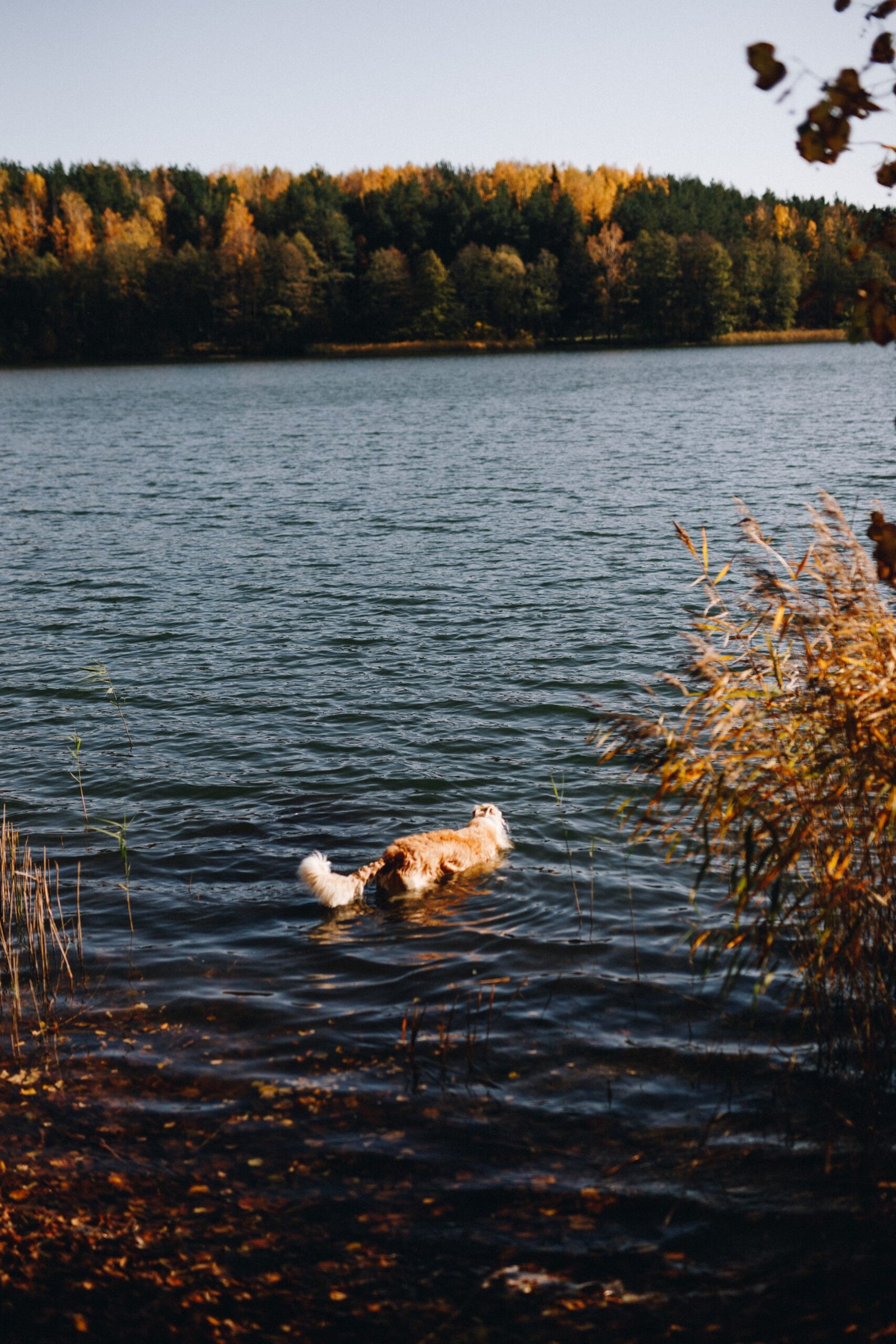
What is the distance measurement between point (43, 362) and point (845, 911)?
129644mm

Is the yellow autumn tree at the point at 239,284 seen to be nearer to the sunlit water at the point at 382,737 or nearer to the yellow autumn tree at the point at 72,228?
the yellow autumn tree at the point at 72,228

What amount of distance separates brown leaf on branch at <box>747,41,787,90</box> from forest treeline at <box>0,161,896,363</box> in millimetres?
116433

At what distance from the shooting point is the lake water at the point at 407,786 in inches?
235

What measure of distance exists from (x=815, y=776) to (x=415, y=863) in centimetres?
391

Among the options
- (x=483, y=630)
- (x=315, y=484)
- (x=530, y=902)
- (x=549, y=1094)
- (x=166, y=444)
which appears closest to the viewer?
(x=549, y=1094)

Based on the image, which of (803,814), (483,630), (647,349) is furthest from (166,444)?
(647,349)

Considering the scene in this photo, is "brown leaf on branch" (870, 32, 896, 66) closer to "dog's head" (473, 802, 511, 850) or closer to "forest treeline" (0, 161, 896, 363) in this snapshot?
"dog's head" (473, 802, 511, 850)

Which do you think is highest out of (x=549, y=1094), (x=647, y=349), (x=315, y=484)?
(x=647, y=349)

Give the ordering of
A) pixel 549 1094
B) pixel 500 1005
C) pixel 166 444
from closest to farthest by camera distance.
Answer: pixel 549 1094
pixel 500 1005
pixel 166 444

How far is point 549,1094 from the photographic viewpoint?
6.01 m

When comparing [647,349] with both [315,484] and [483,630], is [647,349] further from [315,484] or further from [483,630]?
[483,630]

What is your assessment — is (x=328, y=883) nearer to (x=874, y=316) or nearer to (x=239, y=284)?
(x=874, y=316)

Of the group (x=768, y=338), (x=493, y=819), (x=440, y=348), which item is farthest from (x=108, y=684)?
(x=768, y=338)

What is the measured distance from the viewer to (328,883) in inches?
325
